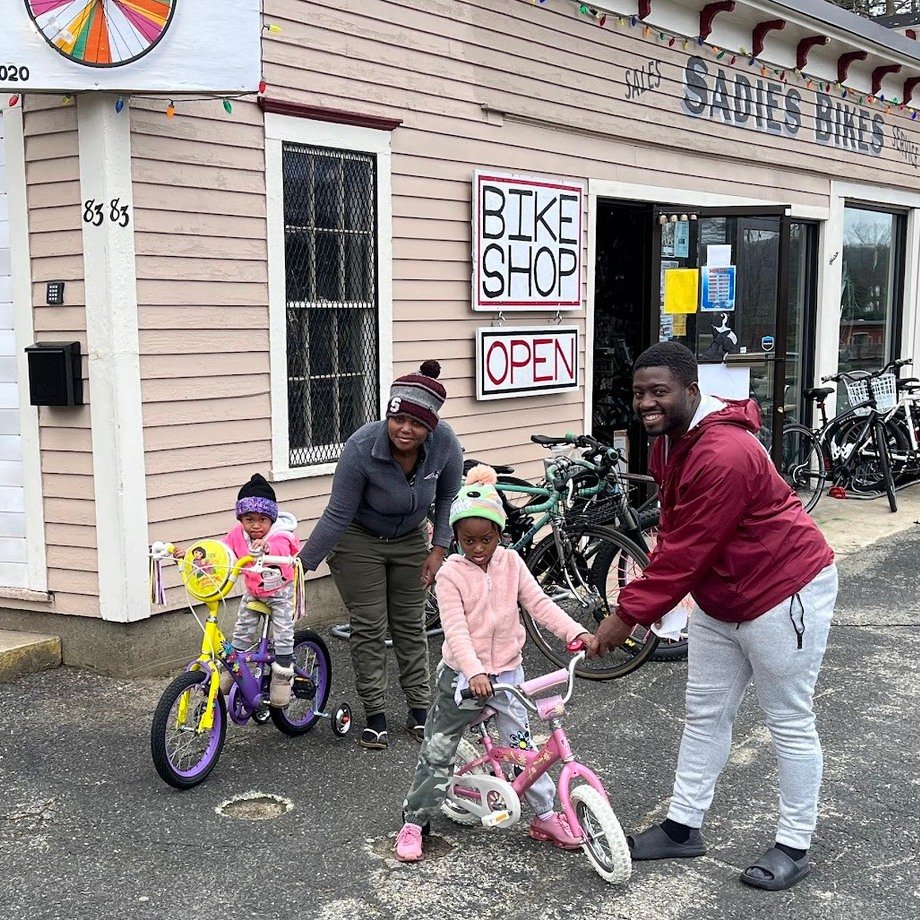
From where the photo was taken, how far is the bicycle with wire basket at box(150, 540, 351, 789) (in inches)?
169

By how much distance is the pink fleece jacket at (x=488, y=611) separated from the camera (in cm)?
381

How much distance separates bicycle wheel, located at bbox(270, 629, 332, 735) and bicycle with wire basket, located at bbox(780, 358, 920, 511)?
263 inches

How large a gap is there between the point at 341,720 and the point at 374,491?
1070 millimetres

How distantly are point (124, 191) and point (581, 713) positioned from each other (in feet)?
11.4

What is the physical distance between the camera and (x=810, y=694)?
365cm

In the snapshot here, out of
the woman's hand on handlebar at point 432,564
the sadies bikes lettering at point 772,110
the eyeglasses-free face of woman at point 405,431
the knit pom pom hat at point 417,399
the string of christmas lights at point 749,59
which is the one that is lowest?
the woman's hand on handlebar at point 432,564

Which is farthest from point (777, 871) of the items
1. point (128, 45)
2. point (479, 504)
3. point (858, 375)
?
point (858, 375)

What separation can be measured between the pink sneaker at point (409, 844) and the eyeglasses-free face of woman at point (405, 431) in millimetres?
1558

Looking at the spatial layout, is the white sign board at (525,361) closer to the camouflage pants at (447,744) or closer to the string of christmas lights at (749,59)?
the string of christmas lights at (749,59)

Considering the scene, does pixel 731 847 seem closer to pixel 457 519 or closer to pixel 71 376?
pixel 457 519

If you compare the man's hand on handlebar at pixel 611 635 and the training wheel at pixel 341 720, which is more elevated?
the man's hand on handlebar at pixel 611 635

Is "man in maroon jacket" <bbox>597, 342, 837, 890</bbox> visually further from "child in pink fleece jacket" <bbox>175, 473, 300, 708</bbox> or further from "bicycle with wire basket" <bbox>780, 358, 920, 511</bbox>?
"bicycle with wire basket" <bbox>780, 358, 920, 511</bbox>

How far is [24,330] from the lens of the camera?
18.8ft

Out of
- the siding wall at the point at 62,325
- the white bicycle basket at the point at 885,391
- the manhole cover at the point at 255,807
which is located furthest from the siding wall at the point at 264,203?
the white bicycle basket at the point at 885,391
